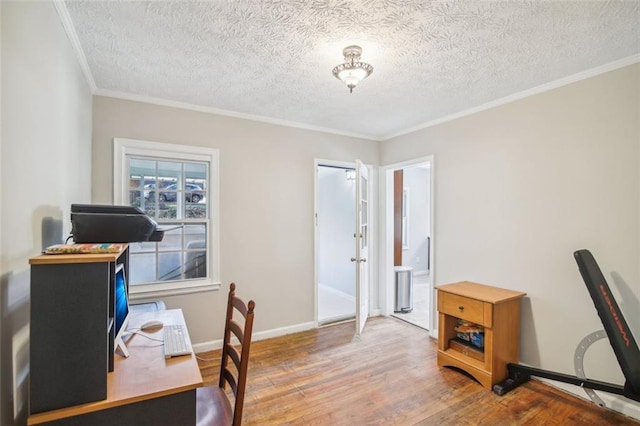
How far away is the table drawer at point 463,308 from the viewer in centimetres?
264

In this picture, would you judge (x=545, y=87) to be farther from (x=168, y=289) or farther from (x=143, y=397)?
(x=168, y=289)

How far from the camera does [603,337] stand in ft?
7.65

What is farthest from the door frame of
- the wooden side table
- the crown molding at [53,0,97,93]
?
the crown molding at [53,0,97,93]

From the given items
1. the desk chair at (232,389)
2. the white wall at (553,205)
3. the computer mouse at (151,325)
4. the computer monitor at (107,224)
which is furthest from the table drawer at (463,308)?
the computer monitor at (107,224)

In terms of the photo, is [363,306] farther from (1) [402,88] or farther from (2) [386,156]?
(1) [402,88]

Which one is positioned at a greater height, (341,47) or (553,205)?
(341,47)

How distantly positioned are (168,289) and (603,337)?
3640 mm

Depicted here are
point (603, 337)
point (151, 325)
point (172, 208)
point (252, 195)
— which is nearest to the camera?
point (151, 325)

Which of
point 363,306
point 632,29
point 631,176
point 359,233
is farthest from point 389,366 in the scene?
point 632,29

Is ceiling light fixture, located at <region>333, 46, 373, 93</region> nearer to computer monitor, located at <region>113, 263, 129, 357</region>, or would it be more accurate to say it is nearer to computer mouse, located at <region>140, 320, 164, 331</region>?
computer monitor, located at <region>113, 263, 129, 357</region>

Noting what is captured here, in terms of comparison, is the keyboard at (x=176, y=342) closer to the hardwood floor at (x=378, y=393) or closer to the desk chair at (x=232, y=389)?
the desk chair at (x=232, y=389)

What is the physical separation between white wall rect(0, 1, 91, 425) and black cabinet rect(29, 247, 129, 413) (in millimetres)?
145

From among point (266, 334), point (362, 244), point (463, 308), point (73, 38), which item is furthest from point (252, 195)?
point (463, 308)

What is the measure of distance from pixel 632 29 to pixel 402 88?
1.43m
